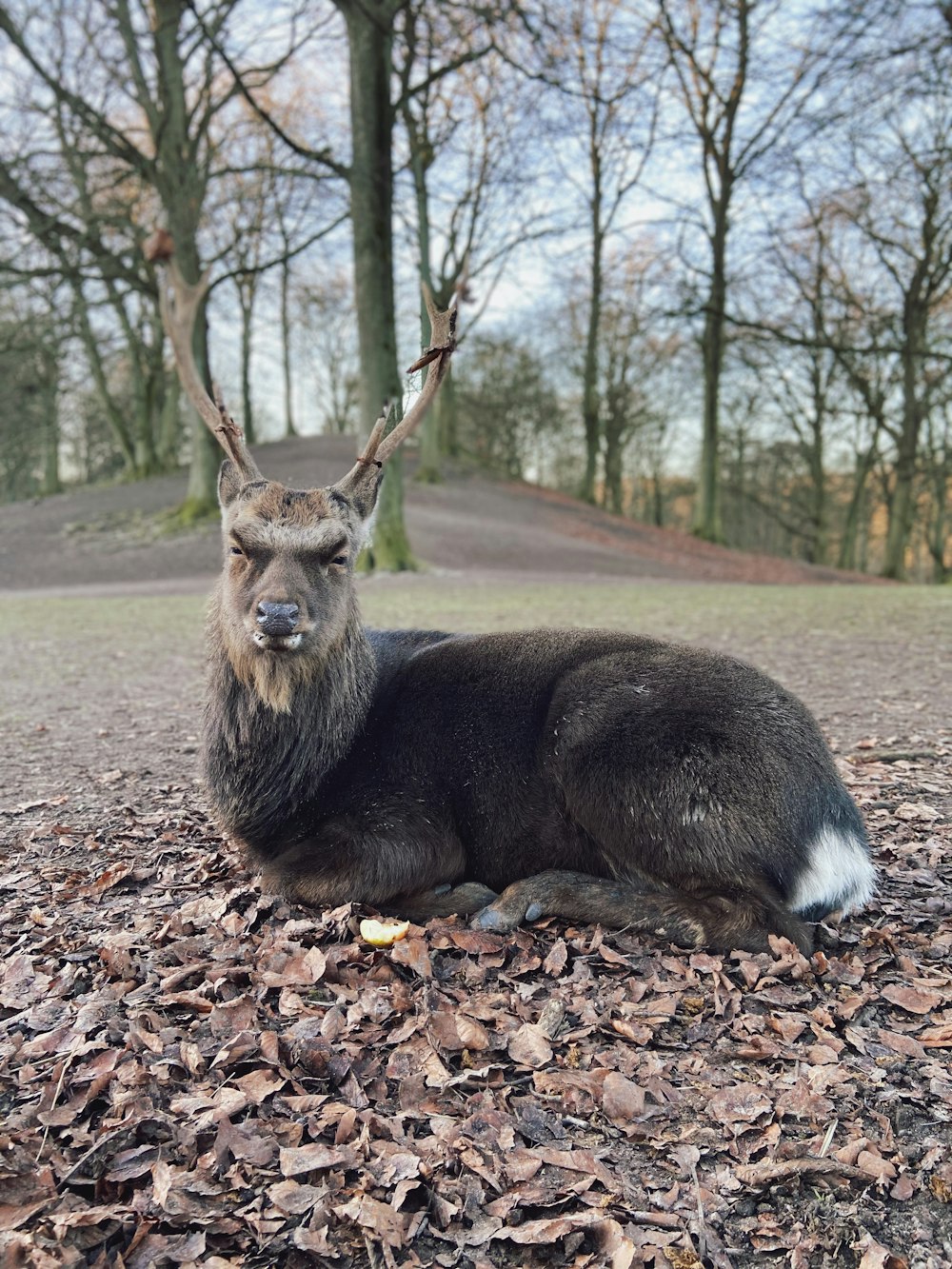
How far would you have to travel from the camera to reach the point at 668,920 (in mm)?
3432

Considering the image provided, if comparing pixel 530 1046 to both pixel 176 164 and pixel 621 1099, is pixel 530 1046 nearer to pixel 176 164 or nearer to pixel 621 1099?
pixel 621 1099

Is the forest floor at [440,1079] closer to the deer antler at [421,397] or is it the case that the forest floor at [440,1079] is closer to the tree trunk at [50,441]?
the deer antler at [421,397]

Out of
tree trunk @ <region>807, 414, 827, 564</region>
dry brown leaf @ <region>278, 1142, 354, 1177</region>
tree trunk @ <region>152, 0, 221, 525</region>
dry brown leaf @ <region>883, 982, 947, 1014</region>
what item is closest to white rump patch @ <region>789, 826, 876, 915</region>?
dry brown leaf @ <region>883, 982, 947, 1014</region>

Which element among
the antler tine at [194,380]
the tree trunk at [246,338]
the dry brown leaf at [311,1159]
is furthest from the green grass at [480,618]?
the tree trunk at [246,338]

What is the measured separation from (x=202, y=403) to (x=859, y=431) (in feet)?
116

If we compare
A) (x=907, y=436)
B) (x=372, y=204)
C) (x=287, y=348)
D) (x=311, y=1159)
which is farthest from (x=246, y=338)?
(x=311, y=1159)

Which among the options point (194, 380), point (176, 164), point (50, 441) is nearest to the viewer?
point (194, 380)

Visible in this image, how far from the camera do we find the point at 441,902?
367cm

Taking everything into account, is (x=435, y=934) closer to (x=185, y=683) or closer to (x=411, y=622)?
(x=185, y=683)

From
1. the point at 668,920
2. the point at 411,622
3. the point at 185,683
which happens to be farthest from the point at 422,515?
the point at 668,920

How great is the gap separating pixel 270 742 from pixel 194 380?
8.10 feet

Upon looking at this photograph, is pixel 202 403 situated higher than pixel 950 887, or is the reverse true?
pixel 202 403

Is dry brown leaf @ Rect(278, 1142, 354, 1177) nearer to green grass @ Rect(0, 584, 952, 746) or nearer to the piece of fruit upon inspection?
the piece of fruit

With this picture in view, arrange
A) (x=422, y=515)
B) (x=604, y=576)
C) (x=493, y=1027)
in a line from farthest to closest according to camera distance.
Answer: (x=422, y=515), (x=604, y=576), (x=493, y=1027)
